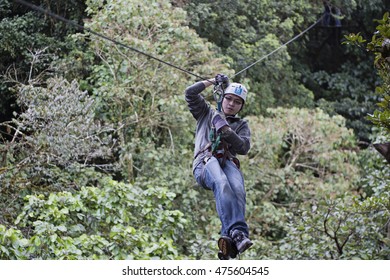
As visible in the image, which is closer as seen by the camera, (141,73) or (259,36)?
(141,73)

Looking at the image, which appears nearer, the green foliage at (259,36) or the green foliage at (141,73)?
the green foliage at (141,73)

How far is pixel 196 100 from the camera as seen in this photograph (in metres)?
4.81

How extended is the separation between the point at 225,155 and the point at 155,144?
500cm

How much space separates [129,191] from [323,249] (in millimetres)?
1843

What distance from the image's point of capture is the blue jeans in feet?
15.1

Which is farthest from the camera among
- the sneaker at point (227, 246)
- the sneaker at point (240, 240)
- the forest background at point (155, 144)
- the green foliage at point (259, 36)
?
the green foliage at point (259, 36)

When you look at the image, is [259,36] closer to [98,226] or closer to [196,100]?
[98,226]

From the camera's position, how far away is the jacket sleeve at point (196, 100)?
4.76 meters

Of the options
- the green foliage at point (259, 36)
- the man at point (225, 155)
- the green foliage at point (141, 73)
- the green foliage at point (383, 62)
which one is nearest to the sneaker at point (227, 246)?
the man at point (225, 155)

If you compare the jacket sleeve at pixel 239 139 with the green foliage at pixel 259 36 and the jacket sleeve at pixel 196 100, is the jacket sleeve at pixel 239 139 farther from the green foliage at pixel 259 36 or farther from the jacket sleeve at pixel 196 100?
the green foliage at pixel 259 36

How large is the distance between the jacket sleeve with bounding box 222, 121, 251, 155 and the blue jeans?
0.44 ft

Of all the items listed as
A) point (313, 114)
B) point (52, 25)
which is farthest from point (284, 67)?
point (52, 25)

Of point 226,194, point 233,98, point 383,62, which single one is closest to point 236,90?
point 233,98

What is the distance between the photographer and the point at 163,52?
9.41 m
